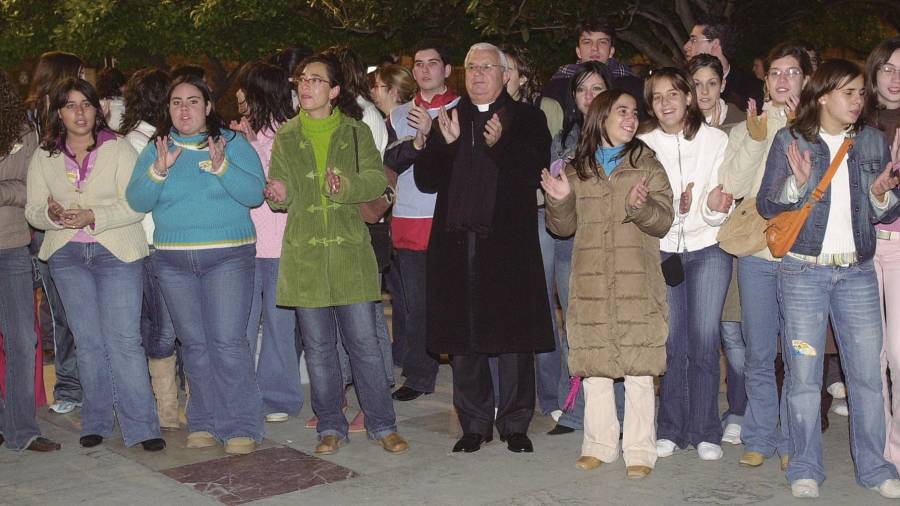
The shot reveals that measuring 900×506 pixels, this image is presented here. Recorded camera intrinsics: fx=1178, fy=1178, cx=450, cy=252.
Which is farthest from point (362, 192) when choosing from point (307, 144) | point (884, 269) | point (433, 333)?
point (884, 269)

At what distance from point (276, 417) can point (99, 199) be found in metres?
1.80

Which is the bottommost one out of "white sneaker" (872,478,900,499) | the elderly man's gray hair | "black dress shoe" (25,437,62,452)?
"white sneaker" (872,478,900,499)

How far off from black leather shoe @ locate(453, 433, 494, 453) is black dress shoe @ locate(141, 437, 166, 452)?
1.72m

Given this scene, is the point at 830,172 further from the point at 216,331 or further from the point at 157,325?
the point at 157,325

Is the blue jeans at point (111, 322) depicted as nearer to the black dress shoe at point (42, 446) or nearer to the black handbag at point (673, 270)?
the black dress shoe at point (42, 446)

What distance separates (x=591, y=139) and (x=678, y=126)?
50 cm

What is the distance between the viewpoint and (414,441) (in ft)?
A: 23.1

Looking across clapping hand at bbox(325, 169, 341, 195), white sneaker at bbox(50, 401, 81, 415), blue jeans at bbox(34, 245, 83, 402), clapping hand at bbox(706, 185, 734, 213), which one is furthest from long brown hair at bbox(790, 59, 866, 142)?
white sneaker at bbox(50, 401, 81, 415)

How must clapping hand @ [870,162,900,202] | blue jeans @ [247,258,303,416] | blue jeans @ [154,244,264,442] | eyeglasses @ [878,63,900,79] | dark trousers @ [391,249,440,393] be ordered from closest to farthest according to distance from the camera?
1. clapping hand @ [870,162,900,202]
2. eyeglasses @ [878,63,900,79]
3. blue jeans @ [154,244,264,442]
4. blue jeans @ [247,258,303,416]
5. dark trousers @ [391,249,440,393]

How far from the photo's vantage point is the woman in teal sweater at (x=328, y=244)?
21.8ft

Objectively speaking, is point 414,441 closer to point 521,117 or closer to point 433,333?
point 433,333

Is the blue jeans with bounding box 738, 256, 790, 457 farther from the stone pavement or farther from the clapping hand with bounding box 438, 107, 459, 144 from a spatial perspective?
the clapping hand with bounding box 438, 107, 459, 144

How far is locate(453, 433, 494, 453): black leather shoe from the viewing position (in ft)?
22.0

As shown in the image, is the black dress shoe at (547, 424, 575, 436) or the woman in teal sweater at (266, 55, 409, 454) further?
the black dress shoe at (547, 424, 575, 436)
